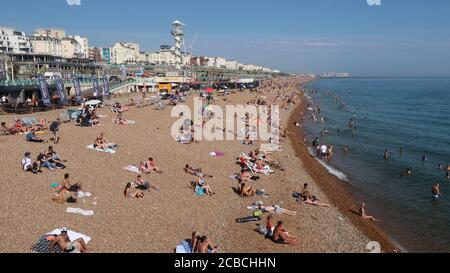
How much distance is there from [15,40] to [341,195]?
9871cm

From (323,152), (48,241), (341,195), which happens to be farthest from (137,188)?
(323,152)

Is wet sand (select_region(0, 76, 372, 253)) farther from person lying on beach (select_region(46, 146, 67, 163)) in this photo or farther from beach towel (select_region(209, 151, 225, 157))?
person lying on beach (select_region(46, 146, 67, 163))

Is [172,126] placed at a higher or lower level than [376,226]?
higher

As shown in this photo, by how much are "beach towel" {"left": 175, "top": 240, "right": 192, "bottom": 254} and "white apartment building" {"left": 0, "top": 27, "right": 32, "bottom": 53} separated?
9476 centimetres

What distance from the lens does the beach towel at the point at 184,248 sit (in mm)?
9100

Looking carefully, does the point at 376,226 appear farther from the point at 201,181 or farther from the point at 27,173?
the point at 27,173

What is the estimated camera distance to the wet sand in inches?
376

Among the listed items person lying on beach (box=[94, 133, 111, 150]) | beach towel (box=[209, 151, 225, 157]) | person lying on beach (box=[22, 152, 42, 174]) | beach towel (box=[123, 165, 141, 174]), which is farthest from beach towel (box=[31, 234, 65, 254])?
beach towel (box=[209, 151, 225, 157])

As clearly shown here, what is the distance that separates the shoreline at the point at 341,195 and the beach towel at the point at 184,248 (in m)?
5.95

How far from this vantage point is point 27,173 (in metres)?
12.8

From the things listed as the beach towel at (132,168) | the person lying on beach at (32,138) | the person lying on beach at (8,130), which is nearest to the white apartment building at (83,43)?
the person lying on beach at (8,130)

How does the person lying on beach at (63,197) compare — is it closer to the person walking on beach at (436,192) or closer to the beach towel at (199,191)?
the beach towel at (199,191)
